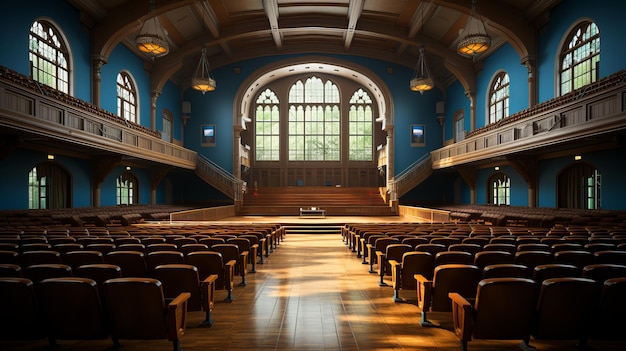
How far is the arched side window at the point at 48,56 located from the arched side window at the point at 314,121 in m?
15.7

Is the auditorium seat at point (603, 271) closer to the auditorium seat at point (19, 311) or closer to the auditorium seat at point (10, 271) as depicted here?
the auditorium seat at point (19, 311)

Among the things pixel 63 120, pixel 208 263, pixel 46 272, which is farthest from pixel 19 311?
pixel 63 120

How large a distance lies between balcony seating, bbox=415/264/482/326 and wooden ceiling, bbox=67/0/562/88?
15153mm

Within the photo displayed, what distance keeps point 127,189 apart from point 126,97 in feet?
14.2

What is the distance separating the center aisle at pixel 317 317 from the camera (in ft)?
12.5

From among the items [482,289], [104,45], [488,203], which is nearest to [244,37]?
[104,45]

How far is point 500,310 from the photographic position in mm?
3260

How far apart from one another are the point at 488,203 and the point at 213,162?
51.7 ft

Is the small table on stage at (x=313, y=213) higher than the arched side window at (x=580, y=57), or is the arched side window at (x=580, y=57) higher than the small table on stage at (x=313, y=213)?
the arched side window at (x=580, y=57)

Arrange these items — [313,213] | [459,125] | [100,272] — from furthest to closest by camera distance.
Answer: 1. [459,125]
2. [313,213]
3. [100,272]

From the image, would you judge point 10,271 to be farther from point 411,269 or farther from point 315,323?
point 411,269

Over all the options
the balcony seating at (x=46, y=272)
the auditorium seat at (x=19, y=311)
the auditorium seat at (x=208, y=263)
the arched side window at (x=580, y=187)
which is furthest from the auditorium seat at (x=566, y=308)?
the arched side window at (x=580, y=187)

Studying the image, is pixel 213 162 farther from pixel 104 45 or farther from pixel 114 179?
pixel 104 45

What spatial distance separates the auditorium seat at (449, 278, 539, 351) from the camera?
3189 millimetres
